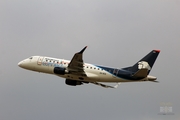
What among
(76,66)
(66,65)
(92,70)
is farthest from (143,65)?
(66,65)

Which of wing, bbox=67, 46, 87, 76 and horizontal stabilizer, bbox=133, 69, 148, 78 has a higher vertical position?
wing, bbox=67, 46, 87, 76

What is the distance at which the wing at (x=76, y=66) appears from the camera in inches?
3304

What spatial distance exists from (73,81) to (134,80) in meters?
14.2

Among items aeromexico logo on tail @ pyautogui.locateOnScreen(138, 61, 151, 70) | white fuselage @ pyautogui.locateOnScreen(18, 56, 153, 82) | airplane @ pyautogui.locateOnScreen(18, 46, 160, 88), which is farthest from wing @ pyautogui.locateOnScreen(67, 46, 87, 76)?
aeromexico logo on tail @ pyautogui.locateOnScreen(138, 61, 151, 70)

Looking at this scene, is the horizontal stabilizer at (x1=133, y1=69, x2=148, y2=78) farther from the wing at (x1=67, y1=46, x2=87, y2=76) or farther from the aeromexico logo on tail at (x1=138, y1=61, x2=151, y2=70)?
the wing at (x1=67, y1=46, x2=87, y2=76)

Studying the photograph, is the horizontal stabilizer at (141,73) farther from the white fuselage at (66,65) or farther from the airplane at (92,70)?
the white fuselage at (66,65)

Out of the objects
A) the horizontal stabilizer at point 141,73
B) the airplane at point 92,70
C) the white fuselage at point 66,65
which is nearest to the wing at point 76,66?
the airplane at point 92,70

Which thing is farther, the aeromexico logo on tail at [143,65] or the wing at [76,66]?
the aeromexico logo on tail at [143,65]

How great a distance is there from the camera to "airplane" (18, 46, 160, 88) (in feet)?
274

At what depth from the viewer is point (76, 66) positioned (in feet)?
282

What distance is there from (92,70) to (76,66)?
12.5ft

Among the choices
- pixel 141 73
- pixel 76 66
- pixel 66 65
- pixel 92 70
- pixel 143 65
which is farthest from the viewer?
pixel 66 65

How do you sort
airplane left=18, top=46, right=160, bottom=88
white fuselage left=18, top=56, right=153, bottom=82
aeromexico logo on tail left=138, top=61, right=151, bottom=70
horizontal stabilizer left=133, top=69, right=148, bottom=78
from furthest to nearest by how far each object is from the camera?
white fuselage left=18, top=56, right=153, bottom=82 → aeromexico logo on tail left=138, top=61, right=151, bottom=70 → airplane left=18, top=46, right=160, bottom=88 → horizontal stabilizer left=133, top=69, right=148, bottom=78

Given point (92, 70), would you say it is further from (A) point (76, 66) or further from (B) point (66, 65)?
(B) point (66, 65)
